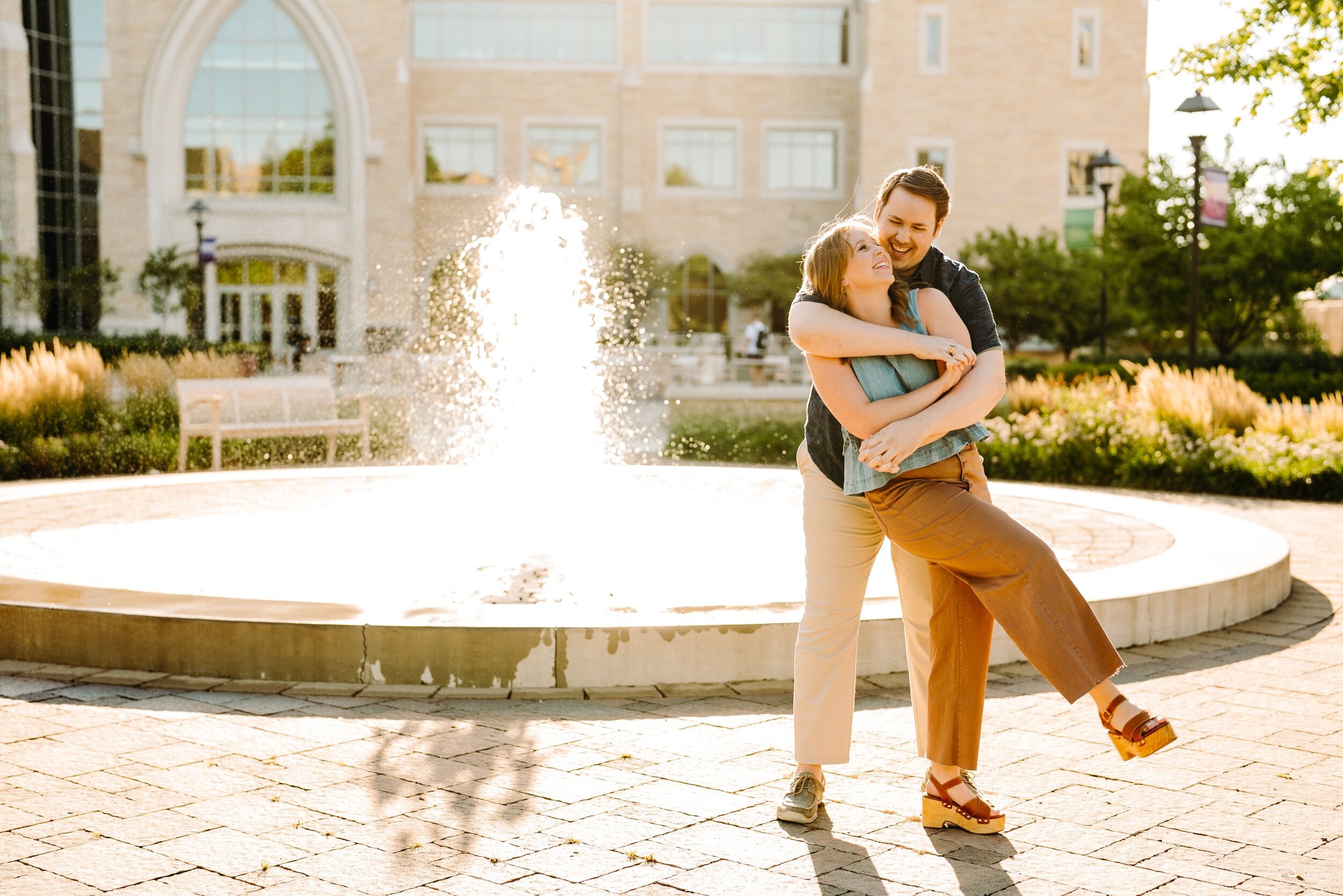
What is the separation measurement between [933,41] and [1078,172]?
654cm

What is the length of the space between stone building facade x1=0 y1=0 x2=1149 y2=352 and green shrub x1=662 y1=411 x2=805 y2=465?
2466 centimetres

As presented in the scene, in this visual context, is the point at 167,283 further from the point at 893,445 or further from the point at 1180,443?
the point at 893,445

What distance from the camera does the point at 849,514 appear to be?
148 inches

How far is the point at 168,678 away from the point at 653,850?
8.69 ft

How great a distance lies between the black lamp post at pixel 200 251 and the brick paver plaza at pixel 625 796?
106 feet

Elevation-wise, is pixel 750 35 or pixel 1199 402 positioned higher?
pixel 750 35

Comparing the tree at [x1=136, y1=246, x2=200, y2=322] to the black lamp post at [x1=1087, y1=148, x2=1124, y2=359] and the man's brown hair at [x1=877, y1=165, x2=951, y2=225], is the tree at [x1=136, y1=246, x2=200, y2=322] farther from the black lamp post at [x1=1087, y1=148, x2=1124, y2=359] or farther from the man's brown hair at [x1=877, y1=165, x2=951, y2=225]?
the man's brown hair at [x1=877, y1=165, x2=951, y2=225]

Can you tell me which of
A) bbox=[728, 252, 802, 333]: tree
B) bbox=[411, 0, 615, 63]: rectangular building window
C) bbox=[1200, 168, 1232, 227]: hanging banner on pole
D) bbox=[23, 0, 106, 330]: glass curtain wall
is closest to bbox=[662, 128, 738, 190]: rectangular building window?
bbox=[728, 252, 802, 333]: tree

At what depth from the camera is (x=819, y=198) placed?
4669 cm

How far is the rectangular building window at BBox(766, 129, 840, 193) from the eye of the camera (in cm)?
4628

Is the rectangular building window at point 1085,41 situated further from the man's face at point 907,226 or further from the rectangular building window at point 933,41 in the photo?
the man's face at point 907,226


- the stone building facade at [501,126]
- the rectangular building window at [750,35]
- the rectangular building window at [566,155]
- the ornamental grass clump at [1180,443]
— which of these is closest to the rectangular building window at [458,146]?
the stone building facade at [501,126]

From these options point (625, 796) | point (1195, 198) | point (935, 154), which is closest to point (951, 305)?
point (625, 796)

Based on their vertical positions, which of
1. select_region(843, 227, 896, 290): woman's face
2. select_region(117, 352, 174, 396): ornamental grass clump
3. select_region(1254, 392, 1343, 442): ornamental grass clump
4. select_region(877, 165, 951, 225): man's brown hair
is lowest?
select_region(1254, 392, 1343, 442): ornamental grass clump
